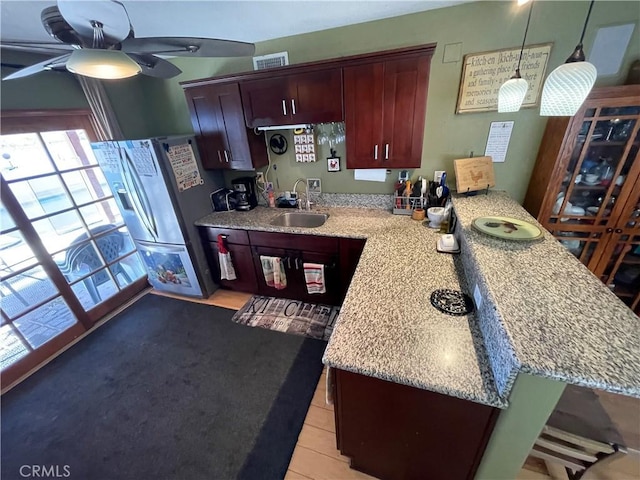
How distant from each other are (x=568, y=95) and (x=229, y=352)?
250cm

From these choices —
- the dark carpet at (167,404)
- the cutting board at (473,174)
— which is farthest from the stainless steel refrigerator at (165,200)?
the cutting board at (473,174)

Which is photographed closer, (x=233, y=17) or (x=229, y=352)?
(x=233, y=17)

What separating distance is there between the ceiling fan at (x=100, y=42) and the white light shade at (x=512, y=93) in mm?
1445

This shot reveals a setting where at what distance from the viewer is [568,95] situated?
92cm

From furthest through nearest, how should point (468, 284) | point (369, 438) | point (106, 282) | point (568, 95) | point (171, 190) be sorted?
point (106, 282), point (171, 190), point (468, 284), point (369, 438), point (568, 95)

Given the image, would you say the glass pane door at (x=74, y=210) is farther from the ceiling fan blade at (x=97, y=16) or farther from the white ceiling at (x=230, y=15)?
the ceiling fan blade at (x=97, y=16)

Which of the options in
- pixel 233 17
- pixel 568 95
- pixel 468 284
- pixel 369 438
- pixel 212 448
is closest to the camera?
pixel 568 95

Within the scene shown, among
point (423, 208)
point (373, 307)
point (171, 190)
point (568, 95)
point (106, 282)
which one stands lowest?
point (106, 282)

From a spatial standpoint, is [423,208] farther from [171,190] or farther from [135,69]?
[171,190]

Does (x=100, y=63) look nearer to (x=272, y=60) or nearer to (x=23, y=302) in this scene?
(x=272, y=60)

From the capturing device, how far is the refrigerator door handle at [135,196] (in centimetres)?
215

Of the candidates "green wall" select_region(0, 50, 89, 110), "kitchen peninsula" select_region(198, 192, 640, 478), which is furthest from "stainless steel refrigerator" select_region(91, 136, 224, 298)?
"kitchen peninsula" select_region(198, 192, 640, 478)

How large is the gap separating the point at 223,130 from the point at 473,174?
2182 millimetres

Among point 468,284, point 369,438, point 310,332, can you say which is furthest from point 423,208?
point 369,438
